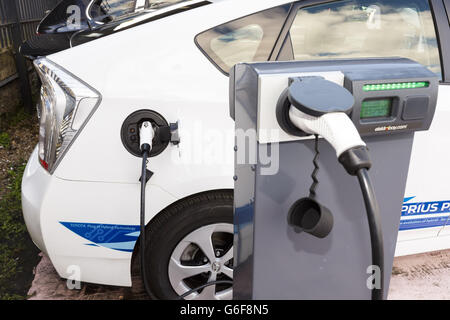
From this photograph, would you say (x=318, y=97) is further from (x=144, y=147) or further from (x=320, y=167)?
(x=144, y=147)

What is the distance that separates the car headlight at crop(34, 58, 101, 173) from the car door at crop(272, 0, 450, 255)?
86 cm

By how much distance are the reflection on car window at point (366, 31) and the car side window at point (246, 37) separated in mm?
94

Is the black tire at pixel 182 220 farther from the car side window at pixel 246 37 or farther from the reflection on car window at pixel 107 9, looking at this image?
the reflection on car window at pixel 107 9

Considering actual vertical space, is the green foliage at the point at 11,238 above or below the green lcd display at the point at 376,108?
below

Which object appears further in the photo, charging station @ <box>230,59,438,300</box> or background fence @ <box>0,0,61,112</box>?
background fence @ <box>0,0,61,112</box>

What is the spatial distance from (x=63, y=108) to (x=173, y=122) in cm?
48

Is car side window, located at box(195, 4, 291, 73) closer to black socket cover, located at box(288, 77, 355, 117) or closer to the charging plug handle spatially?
black socket cover, located at box(288, 77, 355, 117)

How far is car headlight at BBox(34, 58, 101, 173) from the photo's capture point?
5.74ft

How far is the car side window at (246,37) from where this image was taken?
6.09ft

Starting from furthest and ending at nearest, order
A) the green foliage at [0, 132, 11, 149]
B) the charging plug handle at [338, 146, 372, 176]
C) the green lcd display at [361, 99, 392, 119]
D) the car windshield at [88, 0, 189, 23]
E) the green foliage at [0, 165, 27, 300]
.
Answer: the green foliage at [0, 132, 11, 149] → the car windshield at [88, 0, 189, 23] → the green foliage at [0, 165, 27, 300] → the green lcd display at [361, 99, 392, 119] → the charging plug handle at [338, 146, 372, 176]

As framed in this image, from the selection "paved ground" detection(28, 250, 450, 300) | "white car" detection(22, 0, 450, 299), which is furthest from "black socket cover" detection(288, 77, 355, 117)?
"paved ground" detection(28, 250, 450, 300)

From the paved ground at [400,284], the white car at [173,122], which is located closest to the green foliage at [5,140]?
the paved ground at [400,284]

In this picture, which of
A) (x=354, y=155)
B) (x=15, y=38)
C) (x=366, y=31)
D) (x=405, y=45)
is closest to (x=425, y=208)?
(x=405, y=45)

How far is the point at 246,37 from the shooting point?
1.89 metres
